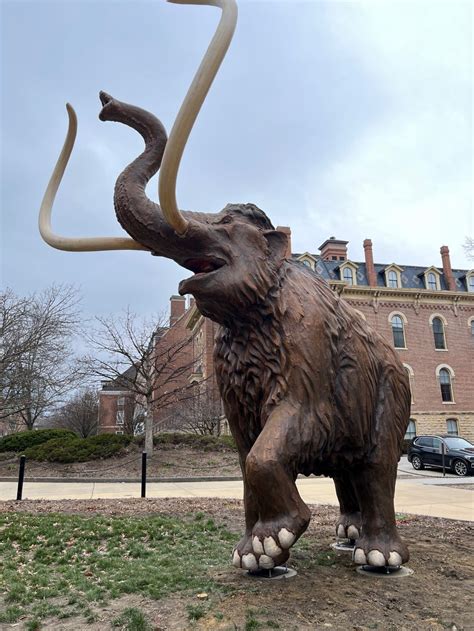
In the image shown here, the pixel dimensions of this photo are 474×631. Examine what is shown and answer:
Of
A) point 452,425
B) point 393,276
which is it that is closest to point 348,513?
point 452,425

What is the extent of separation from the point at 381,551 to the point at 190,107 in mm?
2943

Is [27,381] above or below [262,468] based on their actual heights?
above

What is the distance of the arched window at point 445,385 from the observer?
31.4 m

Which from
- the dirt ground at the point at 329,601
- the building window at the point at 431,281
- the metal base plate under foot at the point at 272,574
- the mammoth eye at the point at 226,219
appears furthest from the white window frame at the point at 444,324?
the mammoth eye at the point at 226,219

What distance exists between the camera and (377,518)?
3512 millimetres

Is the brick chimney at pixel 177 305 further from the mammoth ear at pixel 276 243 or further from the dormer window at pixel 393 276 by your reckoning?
the mammoth ear at pixel 276 243

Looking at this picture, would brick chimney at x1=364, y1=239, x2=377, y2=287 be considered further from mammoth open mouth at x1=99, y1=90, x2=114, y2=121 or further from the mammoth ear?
mammoth open mouth at x1=99, y1=90, x2=114, y2=121

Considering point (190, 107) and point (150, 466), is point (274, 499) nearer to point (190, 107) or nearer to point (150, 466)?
point (190, 107)

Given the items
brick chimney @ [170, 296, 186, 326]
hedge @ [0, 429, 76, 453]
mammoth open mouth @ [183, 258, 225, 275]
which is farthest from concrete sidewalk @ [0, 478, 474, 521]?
brick chimney @ [170, 296, 186, 326]

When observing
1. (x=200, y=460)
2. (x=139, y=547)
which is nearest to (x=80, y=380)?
(x=200, y=460)

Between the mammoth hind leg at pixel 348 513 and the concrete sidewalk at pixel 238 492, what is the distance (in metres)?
3.77

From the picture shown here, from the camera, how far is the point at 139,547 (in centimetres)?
464

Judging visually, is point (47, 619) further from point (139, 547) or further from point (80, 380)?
point (80, 380)

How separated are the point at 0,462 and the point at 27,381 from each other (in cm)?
353
